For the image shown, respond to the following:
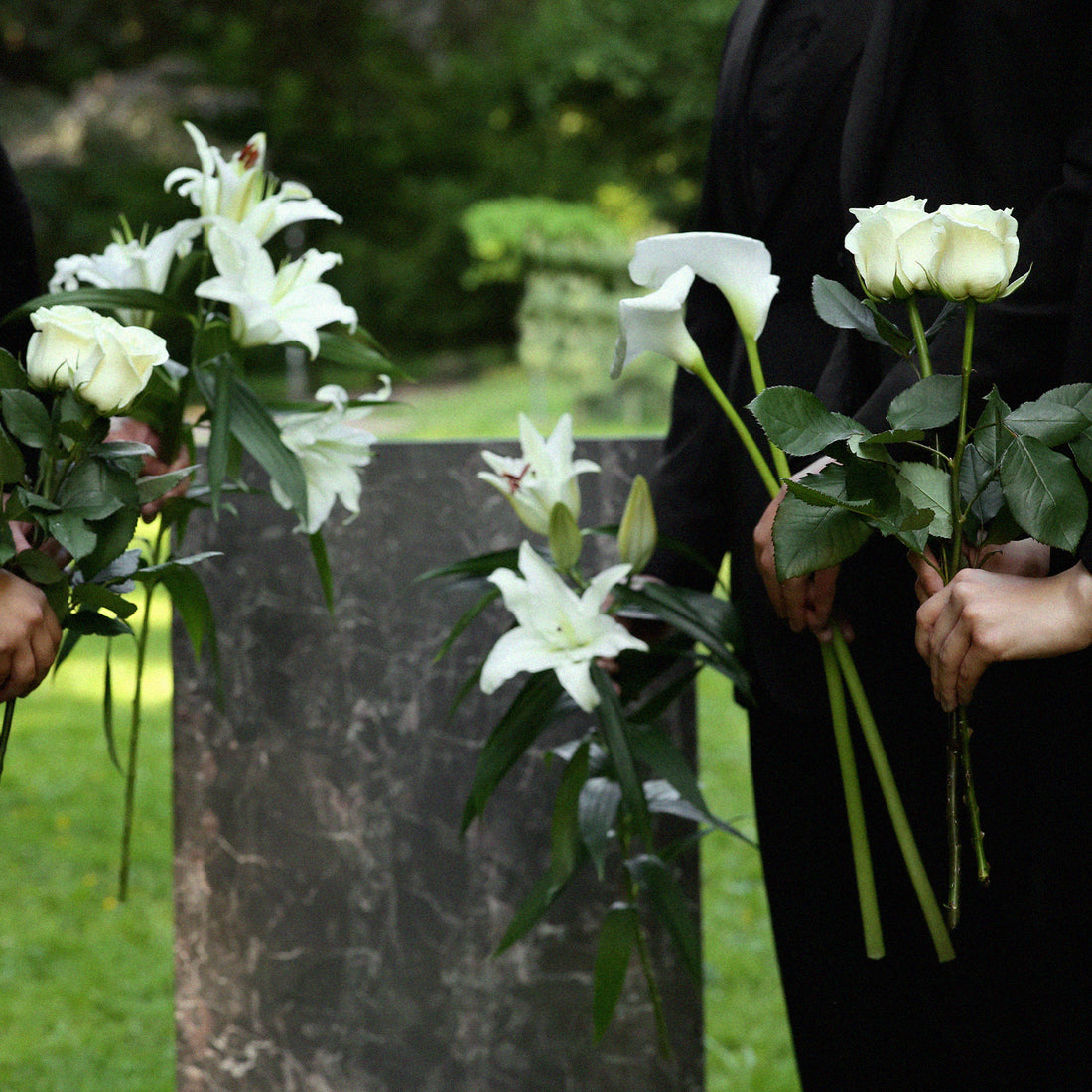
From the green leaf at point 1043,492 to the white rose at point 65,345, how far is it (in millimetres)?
724

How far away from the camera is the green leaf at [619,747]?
4.31 ft

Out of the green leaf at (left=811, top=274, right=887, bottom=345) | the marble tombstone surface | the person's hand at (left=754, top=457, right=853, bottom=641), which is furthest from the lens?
the marble tombstone surface

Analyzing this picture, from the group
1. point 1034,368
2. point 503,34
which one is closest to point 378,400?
point 1034,368

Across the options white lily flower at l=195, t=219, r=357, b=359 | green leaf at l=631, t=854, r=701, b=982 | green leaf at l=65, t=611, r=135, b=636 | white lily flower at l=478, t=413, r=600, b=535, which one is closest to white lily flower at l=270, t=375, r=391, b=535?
white lily flower at l=195, t=219, r=357, b=359

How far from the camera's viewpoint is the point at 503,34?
57.8ft

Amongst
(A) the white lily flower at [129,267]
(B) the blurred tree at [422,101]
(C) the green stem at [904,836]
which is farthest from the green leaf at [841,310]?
(B) the blurred tree at [422,101]

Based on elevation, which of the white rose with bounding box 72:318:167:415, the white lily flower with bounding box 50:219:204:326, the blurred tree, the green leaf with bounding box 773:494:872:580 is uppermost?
the blurred tree

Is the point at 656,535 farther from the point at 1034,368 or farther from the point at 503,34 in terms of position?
the point at 503,34

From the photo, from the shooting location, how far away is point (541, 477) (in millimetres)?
1319

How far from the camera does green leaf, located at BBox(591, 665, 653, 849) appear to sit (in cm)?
131

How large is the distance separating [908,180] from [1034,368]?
208mm

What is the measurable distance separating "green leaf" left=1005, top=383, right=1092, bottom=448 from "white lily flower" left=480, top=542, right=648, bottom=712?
46 cm

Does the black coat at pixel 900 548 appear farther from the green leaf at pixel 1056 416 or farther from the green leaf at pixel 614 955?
the green leaf at pixel 614 955

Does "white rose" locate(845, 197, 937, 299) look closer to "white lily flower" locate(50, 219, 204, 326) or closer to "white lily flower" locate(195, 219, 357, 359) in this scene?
"white lily flower" locate(195, 219, 357, 359)
